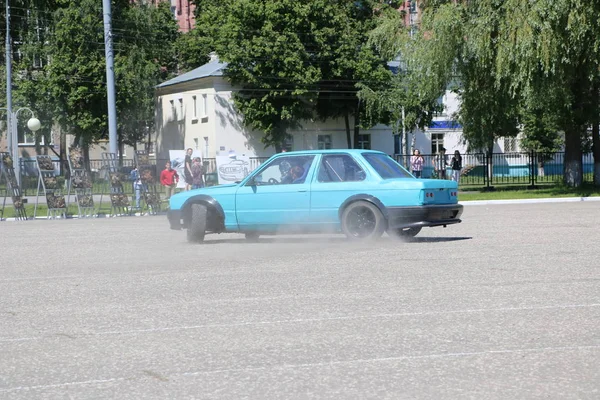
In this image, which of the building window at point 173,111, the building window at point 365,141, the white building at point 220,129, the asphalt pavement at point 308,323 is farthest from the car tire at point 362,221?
the building window at point 173,111

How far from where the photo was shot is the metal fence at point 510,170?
48469 mm

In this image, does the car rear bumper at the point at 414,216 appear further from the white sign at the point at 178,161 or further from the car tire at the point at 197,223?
the white sign at the point at 178,161

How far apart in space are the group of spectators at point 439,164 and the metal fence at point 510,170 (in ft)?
0.87

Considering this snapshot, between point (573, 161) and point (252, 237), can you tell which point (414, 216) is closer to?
point (252, 237)

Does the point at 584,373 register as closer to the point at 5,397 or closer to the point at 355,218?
the point at 5,397

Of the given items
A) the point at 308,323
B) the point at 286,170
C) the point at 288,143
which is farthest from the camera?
the point at 288,143

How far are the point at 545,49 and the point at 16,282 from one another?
25.1m

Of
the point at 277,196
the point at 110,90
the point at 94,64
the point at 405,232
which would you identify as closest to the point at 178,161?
the point at 110,90

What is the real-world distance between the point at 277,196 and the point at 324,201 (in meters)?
0.88

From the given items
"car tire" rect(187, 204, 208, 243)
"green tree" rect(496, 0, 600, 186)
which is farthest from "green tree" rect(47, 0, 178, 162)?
"car tire" rect(187, 204, 208, 243)

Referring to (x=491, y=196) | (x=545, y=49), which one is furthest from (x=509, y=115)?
(x=545, y=49)

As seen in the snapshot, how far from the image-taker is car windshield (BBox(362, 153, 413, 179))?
17922 millimetres

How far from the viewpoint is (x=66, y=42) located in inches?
2739

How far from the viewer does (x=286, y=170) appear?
18484 millimetres
